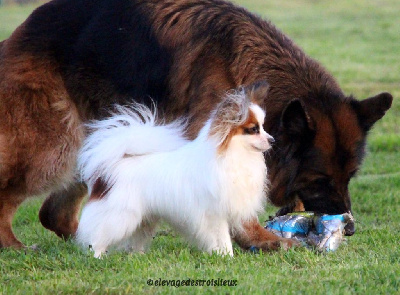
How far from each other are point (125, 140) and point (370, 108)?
6.35 ft

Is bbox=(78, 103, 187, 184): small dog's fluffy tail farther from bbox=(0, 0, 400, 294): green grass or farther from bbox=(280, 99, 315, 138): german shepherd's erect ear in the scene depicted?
bbox=(280, 99, 315, 138): german shepherd's erect ear

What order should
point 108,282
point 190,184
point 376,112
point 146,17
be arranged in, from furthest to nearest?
point 146,17 → point 376,112 → point 190,184 → point 108,282

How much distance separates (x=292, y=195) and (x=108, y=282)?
1.92 meters

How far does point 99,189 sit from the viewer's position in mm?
5559

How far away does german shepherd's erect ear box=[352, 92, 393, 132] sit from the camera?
5.89 metres

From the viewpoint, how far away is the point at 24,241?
23.3ft

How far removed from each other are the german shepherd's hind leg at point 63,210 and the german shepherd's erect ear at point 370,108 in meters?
2.80

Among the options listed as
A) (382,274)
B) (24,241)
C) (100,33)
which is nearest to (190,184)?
(382,274)

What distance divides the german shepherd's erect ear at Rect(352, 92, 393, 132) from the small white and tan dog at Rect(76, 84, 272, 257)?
35.7 inches

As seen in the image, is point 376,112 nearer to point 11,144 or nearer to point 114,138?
point 114,138

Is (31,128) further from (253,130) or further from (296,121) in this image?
(296,121)

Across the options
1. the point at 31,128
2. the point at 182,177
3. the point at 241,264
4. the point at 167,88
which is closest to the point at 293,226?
the point at 241,264

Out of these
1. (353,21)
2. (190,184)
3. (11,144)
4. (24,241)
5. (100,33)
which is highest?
(100,33)

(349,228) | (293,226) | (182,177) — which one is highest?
(182,177)
